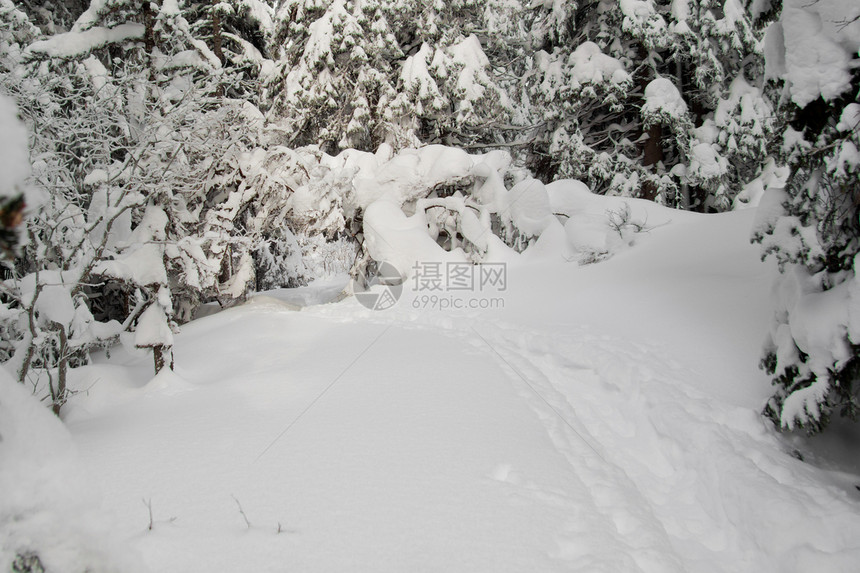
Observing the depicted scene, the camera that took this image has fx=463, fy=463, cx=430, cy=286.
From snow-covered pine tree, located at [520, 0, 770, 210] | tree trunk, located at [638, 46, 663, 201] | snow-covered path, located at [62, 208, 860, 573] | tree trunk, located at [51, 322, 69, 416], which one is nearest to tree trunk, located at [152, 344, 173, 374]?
snow-covered path, located at [62, 208, 860, 573]

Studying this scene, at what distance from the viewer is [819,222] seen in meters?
2.91

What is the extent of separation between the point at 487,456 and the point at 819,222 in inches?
102

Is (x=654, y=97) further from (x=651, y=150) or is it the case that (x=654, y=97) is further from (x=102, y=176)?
(x=102, y=176)

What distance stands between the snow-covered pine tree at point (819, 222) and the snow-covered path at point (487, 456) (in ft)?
1.55

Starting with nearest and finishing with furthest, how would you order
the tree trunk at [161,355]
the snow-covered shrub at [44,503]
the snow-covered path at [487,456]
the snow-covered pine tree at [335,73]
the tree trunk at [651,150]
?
the snow-covered shrub at [44,503]
the snow-covered path at [487,456]
the tree trunk at [161,355]
the tree trunk at [651,150]
the snow-covered pine tree at [335,73]

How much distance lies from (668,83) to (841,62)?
26.7ft

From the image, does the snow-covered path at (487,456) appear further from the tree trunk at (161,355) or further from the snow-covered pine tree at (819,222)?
the snow-covered pine tree at (819,222)

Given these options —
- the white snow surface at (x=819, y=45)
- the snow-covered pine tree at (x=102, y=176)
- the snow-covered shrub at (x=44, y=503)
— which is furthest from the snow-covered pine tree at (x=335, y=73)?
the snow-covered shrub at (x=44, y=503)

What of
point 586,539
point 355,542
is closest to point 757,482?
point 586,539

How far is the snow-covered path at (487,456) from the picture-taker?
88.0 inches

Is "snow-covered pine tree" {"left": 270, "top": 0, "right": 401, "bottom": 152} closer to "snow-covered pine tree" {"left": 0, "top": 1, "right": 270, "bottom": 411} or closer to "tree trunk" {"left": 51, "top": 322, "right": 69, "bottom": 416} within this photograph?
"snow-covered pine tree" {"left": 0, "top": 1, "right": 270, "bottom": 411}

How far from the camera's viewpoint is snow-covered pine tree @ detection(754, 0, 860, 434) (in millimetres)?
2656

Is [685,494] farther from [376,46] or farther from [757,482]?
[376,46]

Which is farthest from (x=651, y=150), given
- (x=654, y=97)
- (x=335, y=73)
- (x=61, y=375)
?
(x=61, y=375)
